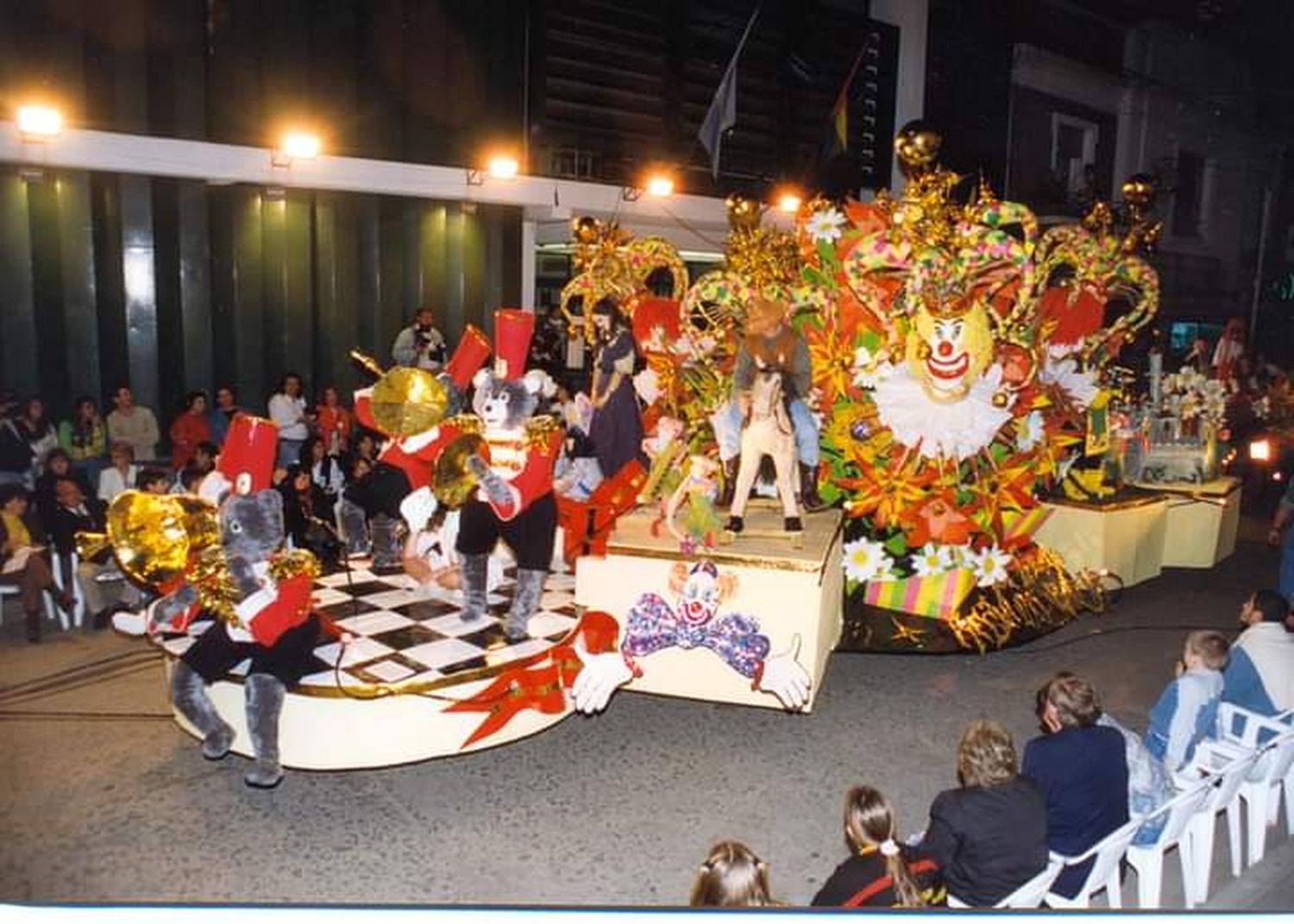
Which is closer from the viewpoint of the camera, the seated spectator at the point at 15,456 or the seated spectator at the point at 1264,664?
the seated spectator at the point at 1264,664

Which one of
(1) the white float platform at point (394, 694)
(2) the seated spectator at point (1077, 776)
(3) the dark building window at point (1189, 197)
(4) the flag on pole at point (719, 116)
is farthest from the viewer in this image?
(3) the dark building window at point (1189, 197)

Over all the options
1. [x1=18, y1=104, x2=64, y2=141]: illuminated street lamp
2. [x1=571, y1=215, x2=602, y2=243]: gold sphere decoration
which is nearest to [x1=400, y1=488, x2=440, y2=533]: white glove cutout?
[x1=571, y1=215, x2=602, y2=243]: gold sphere decoration

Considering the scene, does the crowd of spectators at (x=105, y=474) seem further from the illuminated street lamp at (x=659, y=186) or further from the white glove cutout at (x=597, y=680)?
the illuminated street lamp at (x=659, y=186)

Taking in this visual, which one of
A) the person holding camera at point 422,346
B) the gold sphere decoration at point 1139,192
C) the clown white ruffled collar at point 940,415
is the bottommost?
the clown white ruffled collar at point 940,415

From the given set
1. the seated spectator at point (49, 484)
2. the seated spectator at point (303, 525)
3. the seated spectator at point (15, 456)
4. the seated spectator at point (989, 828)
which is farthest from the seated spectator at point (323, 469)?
the seated spectator at point (989, 828)

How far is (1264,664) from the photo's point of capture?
467 cm

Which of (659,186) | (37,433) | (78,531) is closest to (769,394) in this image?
(78,531)

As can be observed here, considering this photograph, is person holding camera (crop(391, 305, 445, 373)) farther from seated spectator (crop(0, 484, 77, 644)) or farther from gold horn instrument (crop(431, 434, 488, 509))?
gold horn instrument (crop(431, 434, 488, 509))

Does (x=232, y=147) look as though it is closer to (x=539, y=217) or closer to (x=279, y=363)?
(x=279, y=363)

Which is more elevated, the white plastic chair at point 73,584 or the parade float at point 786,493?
the parade float at point 786,493

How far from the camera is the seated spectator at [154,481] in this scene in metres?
6.22

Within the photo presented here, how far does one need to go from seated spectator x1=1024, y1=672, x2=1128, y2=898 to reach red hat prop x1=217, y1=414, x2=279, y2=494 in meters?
3.22

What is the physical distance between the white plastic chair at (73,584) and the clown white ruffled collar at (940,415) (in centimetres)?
533

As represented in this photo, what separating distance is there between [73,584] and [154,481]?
1.03 meters
